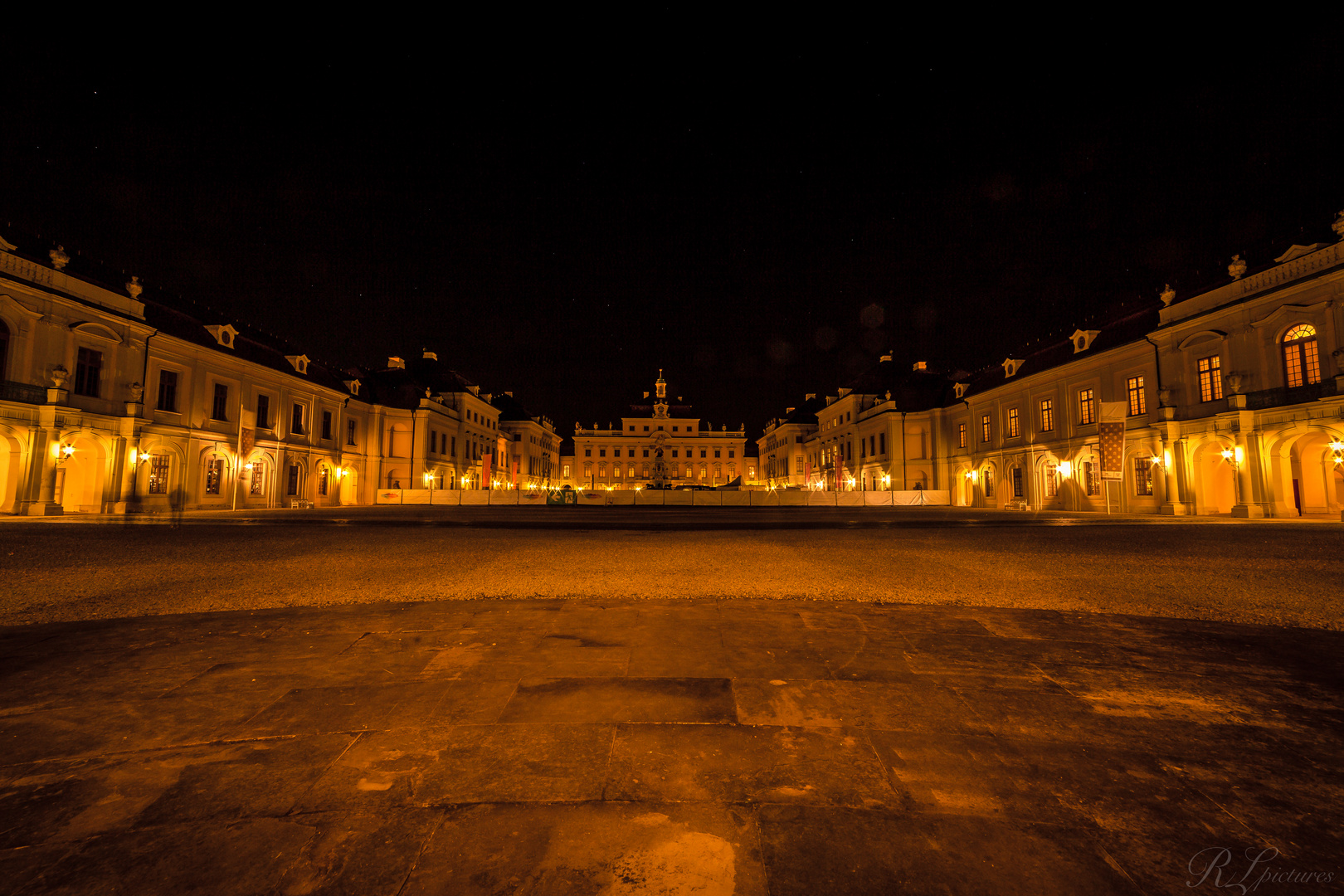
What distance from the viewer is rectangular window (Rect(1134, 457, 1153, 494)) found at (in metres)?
26.6

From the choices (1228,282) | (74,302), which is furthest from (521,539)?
(1228,282)

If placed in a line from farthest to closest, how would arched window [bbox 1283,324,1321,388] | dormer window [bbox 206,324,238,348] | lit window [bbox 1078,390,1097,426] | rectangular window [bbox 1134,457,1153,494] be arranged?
lit window [bbox 1078,390,1097,426], dormer window [bbox 206,324,238,348], rectangular window [bbox 1134,457,1153,494], arched window [bbox 1283,324,1321,388]

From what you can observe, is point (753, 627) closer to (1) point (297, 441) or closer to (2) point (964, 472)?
(1) point (297, 441)

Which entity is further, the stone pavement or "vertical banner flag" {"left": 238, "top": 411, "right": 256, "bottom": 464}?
"vertical banner flag" {"left": 238, "top": 411, "right": 256, "bottom": 464}

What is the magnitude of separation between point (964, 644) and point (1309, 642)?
8.26ft

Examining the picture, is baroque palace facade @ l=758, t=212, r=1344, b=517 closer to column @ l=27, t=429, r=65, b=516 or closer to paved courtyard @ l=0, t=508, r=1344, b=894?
paved courtyard @ l=0, t=508, r=1344, b=894

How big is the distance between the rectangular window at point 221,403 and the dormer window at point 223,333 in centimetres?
211

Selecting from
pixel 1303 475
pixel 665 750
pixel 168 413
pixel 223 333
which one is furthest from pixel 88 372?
pixel 1303 475

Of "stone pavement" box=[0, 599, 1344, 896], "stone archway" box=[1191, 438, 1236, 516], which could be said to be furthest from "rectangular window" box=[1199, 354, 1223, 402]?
"stone pavement" box=[0, 599, 1344, 896]

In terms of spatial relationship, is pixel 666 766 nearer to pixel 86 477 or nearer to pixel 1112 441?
pixel 1112 441

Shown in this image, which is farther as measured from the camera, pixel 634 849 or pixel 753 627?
pixel 753 627

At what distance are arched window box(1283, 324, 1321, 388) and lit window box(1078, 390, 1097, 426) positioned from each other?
8661mm

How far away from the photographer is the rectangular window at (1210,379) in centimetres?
2356

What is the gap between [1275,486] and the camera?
21.3m
